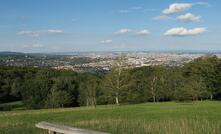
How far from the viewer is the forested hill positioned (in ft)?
189

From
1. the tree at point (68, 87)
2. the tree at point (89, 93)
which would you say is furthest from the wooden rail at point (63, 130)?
the tree at point (68, 87)

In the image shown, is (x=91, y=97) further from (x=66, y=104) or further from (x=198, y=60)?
(x=198, y=60)

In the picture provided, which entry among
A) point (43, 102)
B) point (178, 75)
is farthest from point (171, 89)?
point (43, 102)

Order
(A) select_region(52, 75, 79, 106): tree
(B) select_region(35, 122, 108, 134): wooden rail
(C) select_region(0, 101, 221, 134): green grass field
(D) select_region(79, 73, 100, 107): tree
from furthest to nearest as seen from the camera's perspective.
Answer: (A) select_region(52, 75, 79, 106): tree → (D) select_region(79, 73, 100, 107): tree → (C) select_region(0, 101, 221, 134): green grass field → (B) select_region(35, 122, 108, 134): wooden rail

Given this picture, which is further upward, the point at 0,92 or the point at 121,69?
the point at 121,69

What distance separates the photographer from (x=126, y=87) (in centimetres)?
5634

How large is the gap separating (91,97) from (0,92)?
1052 inches

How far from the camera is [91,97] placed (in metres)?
70.5

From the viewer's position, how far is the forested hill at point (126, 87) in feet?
189

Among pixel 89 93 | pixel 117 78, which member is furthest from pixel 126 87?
pixel 89 93

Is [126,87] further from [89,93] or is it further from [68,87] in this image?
[68,87]

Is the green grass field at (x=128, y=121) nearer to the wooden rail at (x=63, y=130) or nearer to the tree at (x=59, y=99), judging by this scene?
the wooden rail at (x=63, y=130)

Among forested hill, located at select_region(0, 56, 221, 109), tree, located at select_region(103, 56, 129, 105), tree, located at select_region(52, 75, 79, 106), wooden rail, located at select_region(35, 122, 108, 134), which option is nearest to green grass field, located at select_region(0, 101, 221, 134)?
wooden rail, located at select_region(35, 122, 108, 134)

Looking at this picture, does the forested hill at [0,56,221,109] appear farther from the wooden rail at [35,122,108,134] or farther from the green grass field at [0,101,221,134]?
the wooden rail at [35,122,108,134]
